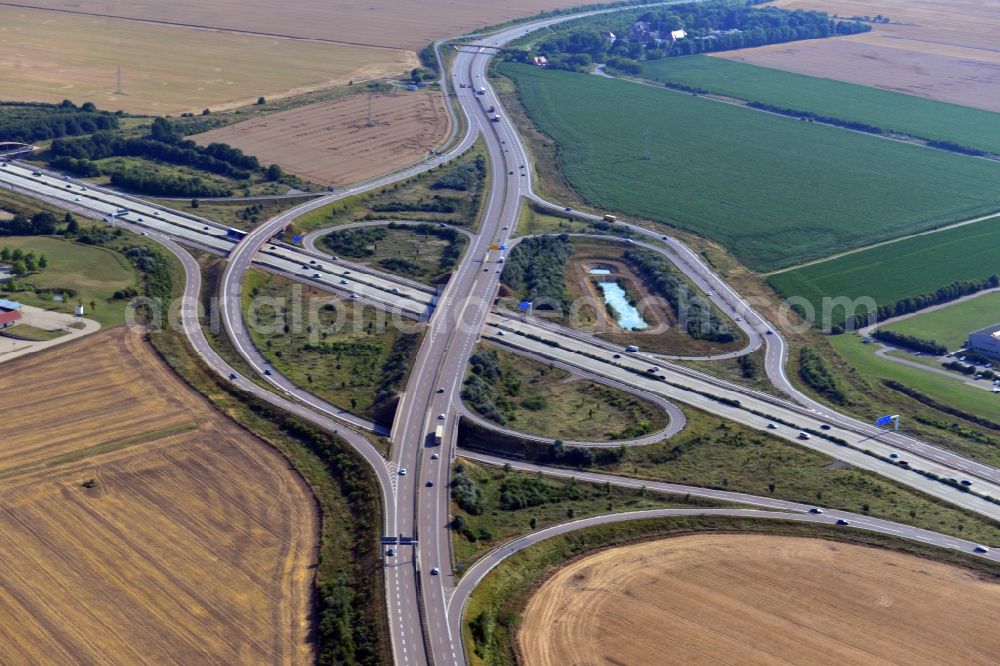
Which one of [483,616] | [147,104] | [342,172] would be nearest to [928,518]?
[483,616]

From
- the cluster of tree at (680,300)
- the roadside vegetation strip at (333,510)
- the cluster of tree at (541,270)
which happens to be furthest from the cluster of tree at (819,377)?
the roadside vegetation strip at (333,510)

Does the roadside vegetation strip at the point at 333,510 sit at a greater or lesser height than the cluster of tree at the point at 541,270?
lesser

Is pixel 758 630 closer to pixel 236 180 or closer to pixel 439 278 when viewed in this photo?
pixel 439 278

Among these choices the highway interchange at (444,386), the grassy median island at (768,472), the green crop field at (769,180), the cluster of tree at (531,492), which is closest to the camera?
the highway interchange at (444,386)

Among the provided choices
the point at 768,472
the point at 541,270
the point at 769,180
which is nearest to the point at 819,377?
the point at 768,472

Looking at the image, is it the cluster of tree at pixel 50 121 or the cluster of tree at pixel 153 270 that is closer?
the cluster of tree at pixel 153 270

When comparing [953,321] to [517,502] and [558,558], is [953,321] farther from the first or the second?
[558,558]

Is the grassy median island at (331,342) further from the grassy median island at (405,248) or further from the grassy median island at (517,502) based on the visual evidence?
the grassy median island at (517,502)
